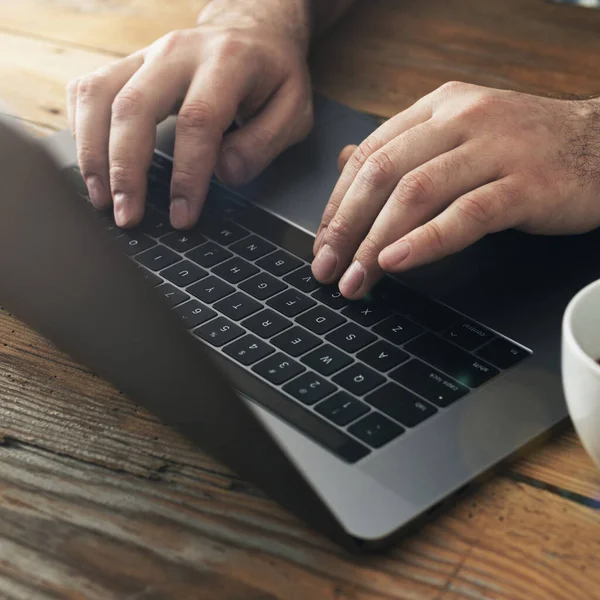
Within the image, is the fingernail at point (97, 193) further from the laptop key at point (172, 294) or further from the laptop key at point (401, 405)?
the laptop key at point (401, 405)

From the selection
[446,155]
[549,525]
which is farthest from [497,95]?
[549,525]

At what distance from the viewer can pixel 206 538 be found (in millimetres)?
441

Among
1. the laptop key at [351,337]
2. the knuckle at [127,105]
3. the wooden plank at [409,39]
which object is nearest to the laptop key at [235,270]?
the laptop key at [351,337]

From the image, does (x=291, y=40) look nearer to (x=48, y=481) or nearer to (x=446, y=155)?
(x=446, y=155)

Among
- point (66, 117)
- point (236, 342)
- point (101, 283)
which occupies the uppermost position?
point (101, 283)

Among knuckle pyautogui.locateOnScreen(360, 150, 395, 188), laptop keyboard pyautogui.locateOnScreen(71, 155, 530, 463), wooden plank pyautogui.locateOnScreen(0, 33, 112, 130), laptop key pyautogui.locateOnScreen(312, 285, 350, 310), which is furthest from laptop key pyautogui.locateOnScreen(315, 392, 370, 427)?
wooden plank pyautogui.locateOnScreen(0, 33, 112, 130)

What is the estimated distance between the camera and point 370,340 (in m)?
0.55

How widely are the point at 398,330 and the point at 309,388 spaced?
9 cm

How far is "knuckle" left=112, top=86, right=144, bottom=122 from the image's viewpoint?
2.52 feet

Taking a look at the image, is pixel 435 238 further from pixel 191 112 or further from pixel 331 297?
pixel 191 112

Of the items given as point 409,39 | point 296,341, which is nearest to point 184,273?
point 296,341

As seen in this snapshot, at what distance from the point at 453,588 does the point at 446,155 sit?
1.14 ft

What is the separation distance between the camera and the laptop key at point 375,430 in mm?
464

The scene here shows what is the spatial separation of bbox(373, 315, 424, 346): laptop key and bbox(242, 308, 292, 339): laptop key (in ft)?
0.21
